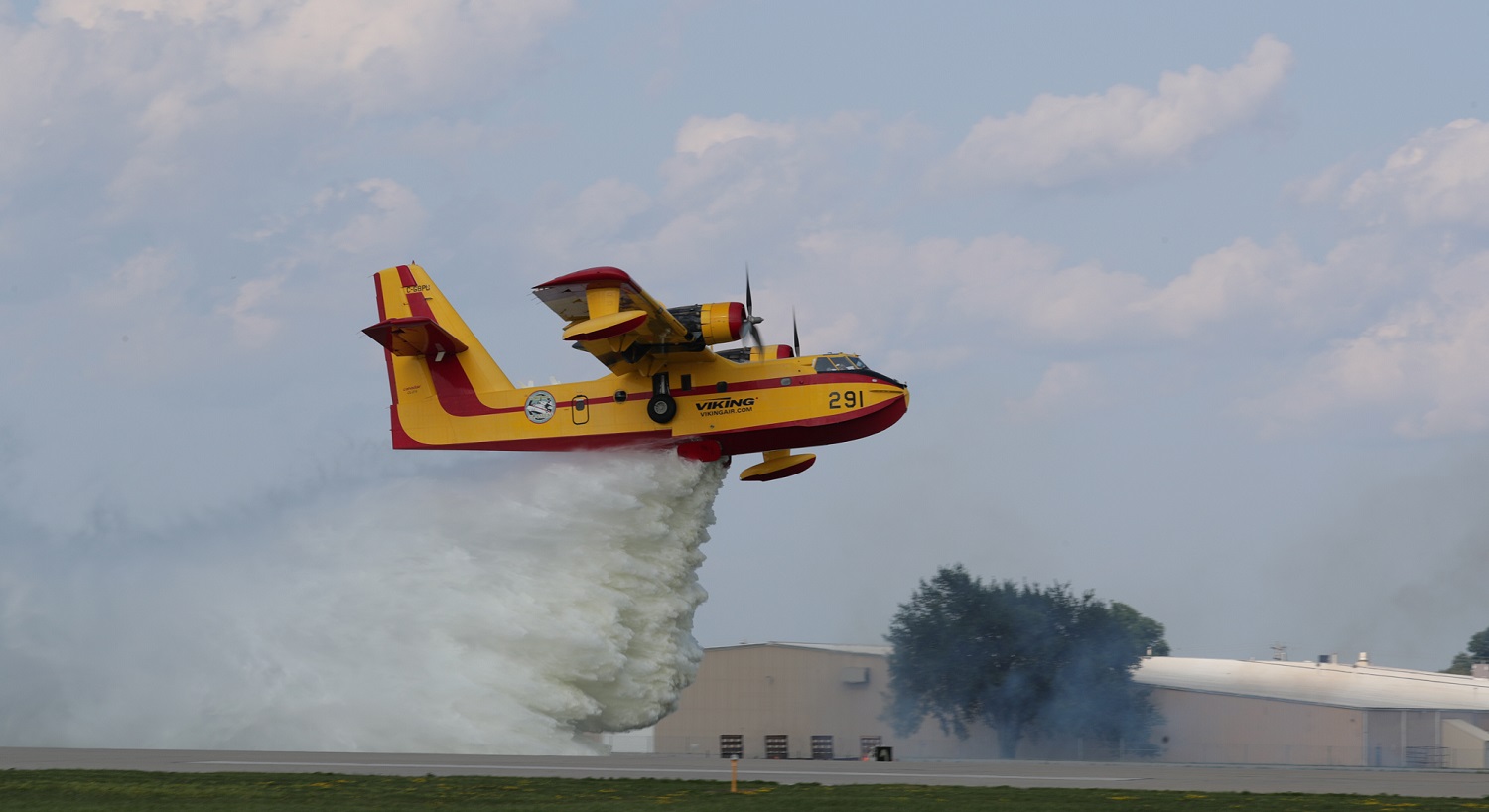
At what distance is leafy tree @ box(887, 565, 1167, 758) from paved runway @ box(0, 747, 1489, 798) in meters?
26.3

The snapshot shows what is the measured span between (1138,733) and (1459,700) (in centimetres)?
1122

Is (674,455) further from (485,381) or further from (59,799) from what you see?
(59,799)

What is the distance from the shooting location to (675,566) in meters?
32.1

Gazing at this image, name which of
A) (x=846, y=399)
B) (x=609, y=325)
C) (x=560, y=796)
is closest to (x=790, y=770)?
(x=560, y=796)

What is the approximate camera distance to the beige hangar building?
51312 mm

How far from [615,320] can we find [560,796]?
31.9 feet

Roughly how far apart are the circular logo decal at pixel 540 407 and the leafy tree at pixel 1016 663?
26868 mm

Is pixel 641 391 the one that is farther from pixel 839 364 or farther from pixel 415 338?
pixel 415 338

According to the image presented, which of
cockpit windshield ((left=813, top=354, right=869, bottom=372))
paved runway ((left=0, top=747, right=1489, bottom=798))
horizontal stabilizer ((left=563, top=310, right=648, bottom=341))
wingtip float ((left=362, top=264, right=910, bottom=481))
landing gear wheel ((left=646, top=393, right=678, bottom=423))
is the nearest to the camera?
paved runway ((left=0, top=747, right=1489, bottom=798))

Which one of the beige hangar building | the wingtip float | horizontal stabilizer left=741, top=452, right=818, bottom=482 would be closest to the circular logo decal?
the wingtip float

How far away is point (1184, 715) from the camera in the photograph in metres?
53.4

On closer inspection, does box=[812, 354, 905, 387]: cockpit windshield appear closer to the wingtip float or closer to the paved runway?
the wingtip float

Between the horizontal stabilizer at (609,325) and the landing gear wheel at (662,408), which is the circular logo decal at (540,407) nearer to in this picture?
the landing gear wheel at (662,408)

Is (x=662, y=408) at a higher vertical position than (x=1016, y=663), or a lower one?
higher
